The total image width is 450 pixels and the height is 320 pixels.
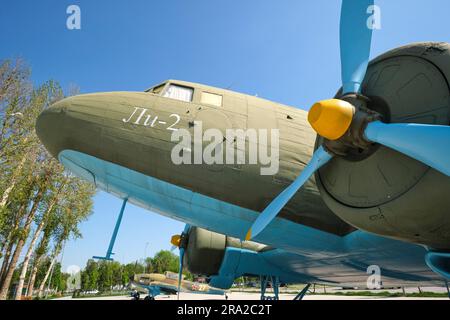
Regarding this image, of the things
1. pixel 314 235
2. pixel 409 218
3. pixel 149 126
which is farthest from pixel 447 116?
pixel 149 126

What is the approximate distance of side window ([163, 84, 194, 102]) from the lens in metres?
6.97

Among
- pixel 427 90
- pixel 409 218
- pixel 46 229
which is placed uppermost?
pixel 46 229

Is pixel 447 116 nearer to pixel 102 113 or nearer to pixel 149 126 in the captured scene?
pixel 149 126

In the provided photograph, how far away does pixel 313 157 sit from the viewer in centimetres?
468

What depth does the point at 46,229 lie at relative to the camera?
105 ft

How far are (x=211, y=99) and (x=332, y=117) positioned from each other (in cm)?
378

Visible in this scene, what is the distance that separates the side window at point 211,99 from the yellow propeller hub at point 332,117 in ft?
11.1

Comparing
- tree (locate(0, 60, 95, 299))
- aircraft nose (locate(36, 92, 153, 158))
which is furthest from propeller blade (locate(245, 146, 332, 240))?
tree (locate(0, 60, 95, 299))

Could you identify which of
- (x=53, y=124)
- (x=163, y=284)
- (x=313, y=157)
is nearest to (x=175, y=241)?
(x=53, y=124)

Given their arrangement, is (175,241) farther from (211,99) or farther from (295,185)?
(295,185)

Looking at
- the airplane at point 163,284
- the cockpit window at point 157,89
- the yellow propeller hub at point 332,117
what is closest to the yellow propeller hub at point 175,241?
the cockpit window at point 157,89
